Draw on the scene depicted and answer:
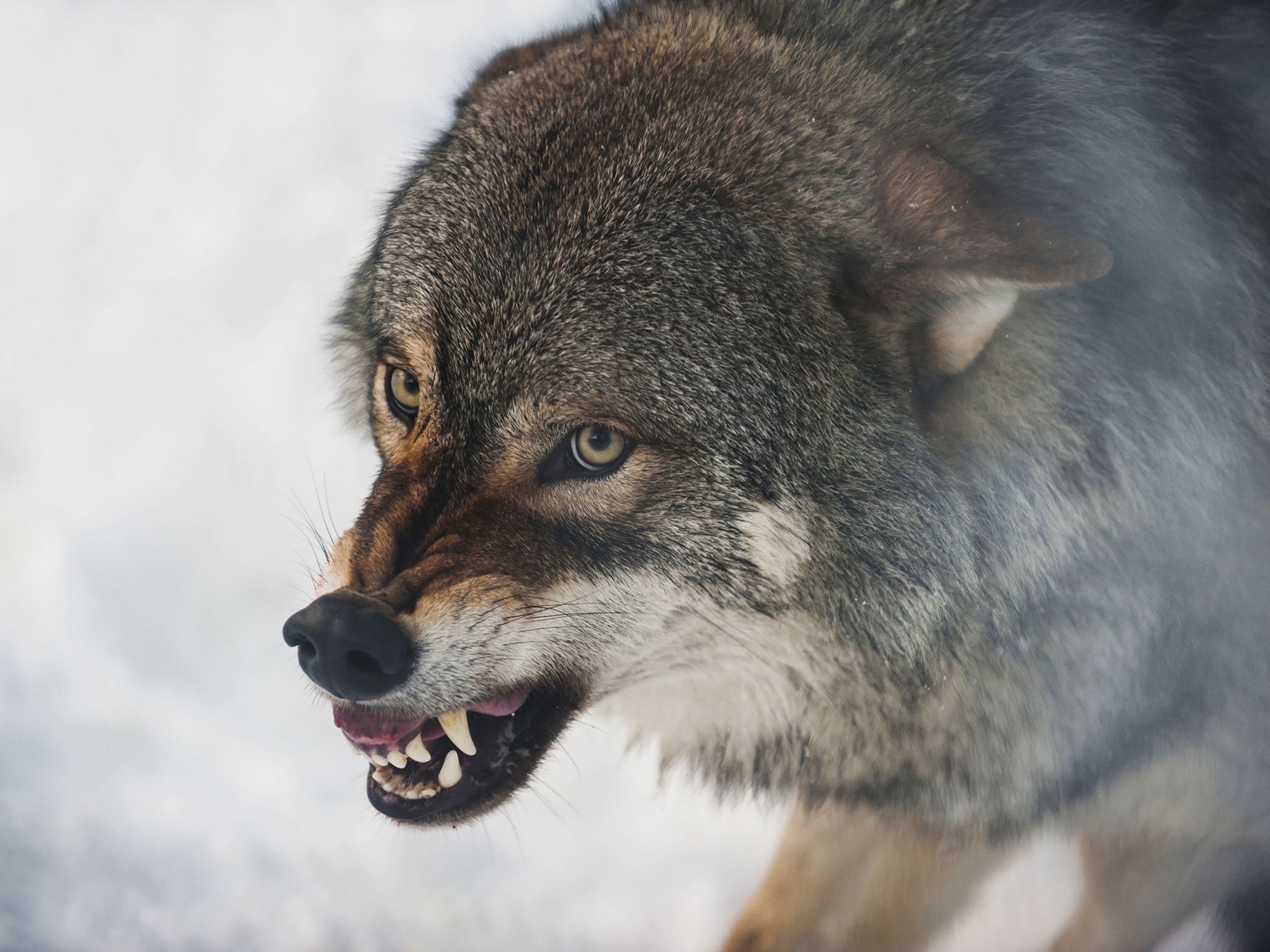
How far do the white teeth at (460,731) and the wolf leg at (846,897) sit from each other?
104 cm

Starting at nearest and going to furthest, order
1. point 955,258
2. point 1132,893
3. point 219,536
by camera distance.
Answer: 1. point 955,258
2. point 1132,893
3. point 219,536

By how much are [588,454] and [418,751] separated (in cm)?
67

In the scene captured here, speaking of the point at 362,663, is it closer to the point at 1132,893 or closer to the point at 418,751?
the point at 418,751

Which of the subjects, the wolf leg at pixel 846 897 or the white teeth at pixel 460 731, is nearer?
the white teeth at pixel 460 731

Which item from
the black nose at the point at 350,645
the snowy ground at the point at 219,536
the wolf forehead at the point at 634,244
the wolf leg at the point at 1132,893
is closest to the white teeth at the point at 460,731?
the black nose at the point at 350,645

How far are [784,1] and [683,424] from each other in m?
0.97

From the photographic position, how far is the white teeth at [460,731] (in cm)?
184

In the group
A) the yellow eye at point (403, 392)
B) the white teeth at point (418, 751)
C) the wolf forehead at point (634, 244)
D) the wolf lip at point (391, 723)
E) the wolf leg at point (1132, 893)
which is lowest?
the wolf leg at point (1132, 893)

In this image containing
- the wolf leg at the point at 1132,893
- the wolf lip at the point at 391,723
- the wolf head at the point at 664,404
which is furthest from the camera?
the wolf leg at the point at 1132,893

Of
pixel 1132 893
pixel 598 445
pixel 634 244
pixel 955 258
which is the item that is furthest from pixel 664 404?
pixel 1132 893

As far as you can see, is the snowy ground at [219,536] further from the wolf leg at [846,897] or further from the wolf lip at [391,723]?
the wolf lip at [391,723]

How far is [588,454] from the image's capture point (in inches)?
66.2

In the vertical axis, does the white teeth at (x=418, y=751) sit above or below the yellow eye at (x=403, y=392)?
below

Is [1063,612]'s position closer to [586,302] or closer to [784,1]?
[586,302]
